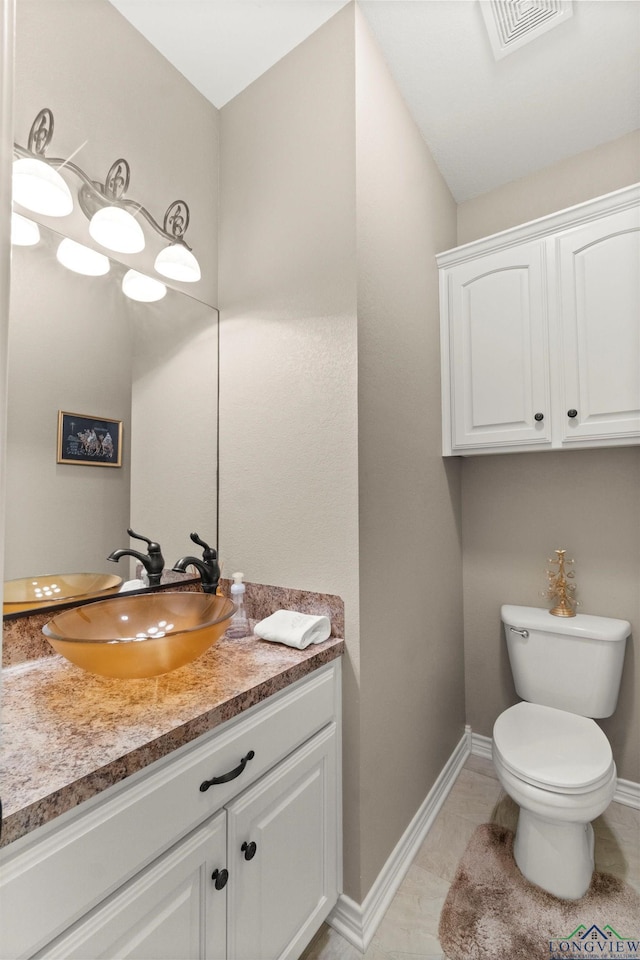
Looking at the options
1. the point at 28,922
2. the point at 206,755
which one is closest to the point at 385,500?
the point at 206,755

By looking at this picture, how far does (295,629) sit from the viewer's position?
127 cm

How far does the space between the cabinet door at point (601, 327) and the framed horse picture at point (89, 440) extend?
5.30 ft

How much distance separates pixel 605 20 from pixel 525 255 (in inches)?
26.9

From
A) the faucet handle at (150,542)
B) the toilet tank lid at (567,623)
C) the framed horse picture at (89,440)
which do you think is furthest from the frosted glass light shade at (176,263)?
the toilet tank lid at (567,623)

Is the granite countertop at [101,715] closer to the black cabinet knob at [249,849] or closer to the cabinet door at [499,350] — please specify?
the black cabinet knob at [249,849]

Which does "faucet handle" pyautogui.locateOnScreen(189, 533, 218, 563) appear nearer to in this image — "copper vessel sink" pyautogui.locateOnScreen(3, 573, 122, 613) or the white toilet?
"copper vessel sink" pyautogui.locateOnScreen(3, 573, 122, 613)

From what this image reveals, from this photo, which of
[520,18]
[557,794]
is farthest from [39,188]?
[557,794]

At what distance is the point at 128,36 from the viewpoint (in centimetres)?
147

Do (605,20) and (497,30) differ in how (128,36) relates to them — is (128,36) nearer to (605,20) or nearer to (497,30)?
(497,30)

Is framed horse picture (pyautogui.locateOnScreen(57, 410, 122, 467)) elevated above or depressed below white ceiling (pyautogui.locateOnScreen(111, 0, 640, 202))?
below

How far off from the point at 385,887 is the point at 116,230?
215cm

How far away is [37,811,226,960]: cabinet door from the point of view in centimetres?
70

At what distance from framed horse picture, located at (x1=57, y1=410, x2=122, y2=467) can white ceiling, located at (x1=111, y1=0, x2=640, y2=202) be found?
4.36 feet

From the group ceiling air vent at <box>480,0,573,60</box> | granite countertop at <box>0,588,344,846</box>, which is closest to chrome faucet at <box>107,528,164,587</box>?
granite countertop at <box>0,588,344,846</box>
